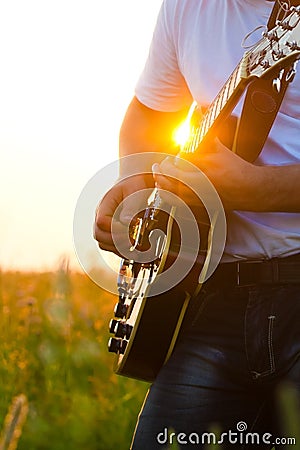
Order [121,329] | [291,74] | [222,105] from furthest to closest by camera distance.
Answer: [121,329] < [222,105] < [291,74]

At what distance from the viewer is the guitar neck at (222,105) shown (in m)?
2.27

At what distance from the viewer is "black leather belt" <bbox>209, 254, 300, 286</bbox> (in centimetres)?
242

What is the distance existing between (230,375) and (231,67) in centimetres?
78

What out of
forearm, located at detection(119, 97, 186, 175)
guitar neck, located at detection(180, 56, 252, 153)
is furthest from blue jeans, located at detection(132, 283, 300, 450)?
forearm, located at detection(119, 97, 186, 175)

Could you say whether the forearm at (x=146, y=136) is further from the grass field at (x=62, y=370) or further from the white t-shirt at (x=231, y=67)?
the grass field at (x=62, y=370)

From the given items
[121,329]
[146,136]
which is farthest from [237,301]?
[146,136]

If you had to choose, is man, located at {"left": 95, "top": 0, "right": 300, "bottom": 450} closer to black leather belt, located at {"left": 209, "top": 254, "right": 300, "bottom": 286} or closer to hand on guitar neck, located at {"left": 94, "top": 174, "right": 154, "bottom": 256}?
black leather belt, located at {"left": 209, "top": 254, "right": 300, "bottom": 286}

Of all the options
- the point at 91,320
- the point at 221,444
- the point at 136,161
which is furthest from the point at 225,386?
the point at 91,320

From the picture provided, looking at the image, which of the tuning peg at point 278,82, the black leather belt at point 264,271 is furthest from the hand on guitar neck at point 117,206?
the tuning peg at point 278,82

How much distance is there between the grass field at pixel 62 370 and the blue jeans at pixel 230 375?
1.25 meters

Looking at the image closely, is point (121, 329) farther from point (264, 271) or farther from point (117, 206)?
point (264, 271)

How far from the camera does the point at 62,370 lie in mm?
4562

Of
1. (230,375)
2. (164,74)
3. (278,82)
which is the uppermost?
(164,74)

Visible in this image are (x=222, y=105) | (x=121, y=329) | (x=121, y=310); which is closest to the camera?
(x=222, y=105)
